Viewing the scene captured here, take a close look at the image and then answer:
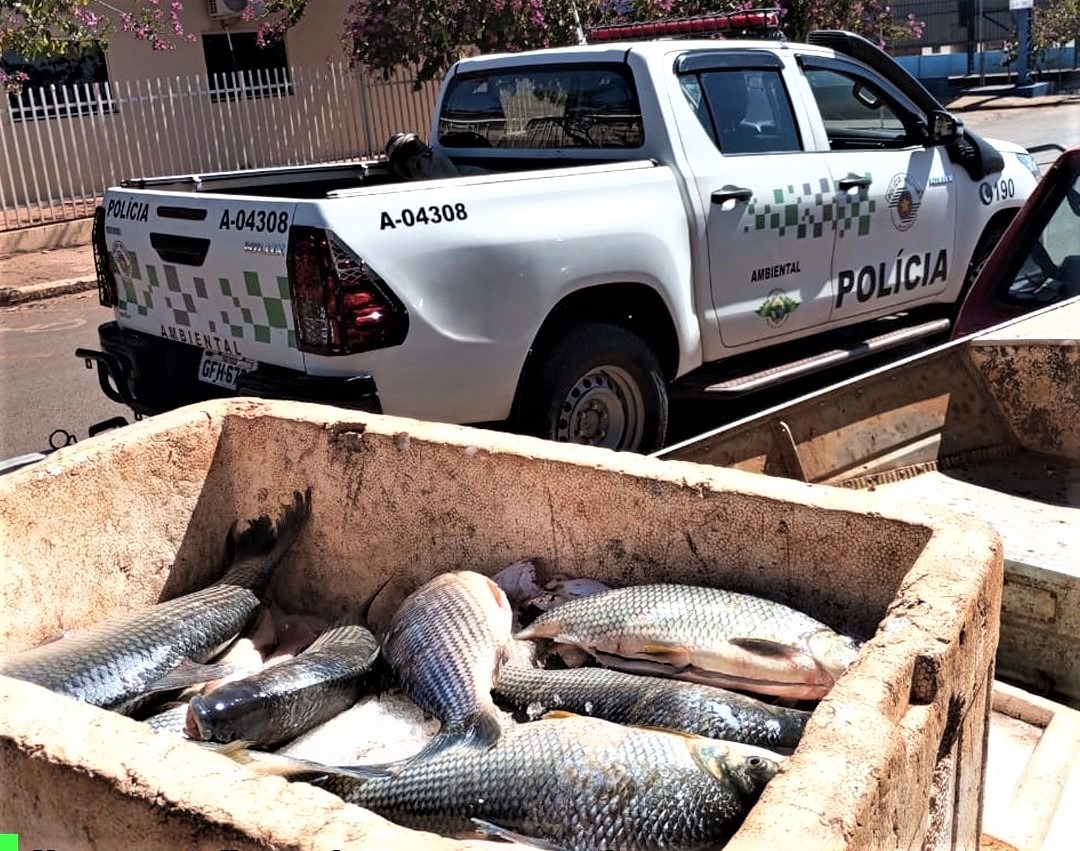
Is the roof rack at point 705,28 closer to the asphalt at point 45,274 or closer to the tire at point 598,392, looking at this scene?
→ the tire at point 598,392

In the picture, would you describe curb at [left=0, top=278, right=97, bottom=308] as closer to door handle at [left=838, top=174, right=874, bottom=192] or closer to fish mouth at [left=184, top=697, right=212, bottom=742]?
door handle at [left=838, top=174, right=874, bottom=192]

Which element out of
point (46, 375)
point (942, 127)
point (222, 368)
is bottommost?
point (46, 375)

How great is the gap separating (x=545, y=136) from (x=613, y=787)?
15.9 feet

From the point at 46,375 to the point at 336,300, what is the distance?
584 centimetres

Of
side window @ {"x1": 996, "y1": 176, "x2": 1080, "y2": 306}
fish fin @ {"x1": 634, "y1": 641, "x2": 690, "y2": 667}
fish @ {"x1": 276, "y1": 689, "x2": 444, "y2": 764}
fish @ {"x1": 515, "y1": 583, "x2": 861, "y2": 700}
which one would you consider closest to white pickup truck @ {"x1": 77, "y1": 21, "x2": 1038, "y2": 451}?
side window @ {"x1": 996, "y1": 176, "x2": 1080, "y2": 306}

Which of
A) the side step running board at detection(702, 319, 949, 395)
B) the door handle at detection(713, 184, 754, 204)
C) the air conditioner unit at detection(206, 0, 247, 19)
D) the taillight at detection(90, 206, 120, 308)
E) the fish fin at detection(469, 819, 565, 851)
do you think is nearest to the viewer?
the fish fin at detection(469, 819, 565, 851)

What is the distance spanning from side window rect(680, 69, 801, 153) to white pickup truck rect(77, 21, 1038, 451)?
2 centimetres

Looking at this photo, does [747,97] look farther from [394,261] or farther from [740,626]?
[740,626]

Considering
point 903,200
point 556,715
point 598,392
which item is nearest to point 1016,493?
point 598,392

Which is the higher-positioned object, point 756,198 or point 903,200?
point 756,198

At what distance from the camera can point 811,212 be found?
632 cm

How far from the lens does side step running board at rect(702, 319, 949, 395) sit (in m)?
6.02

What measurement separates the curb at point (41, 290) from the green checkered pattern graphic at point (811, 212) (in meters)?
9.18

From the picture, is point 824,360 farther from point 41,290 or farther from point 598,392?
point 41,290
